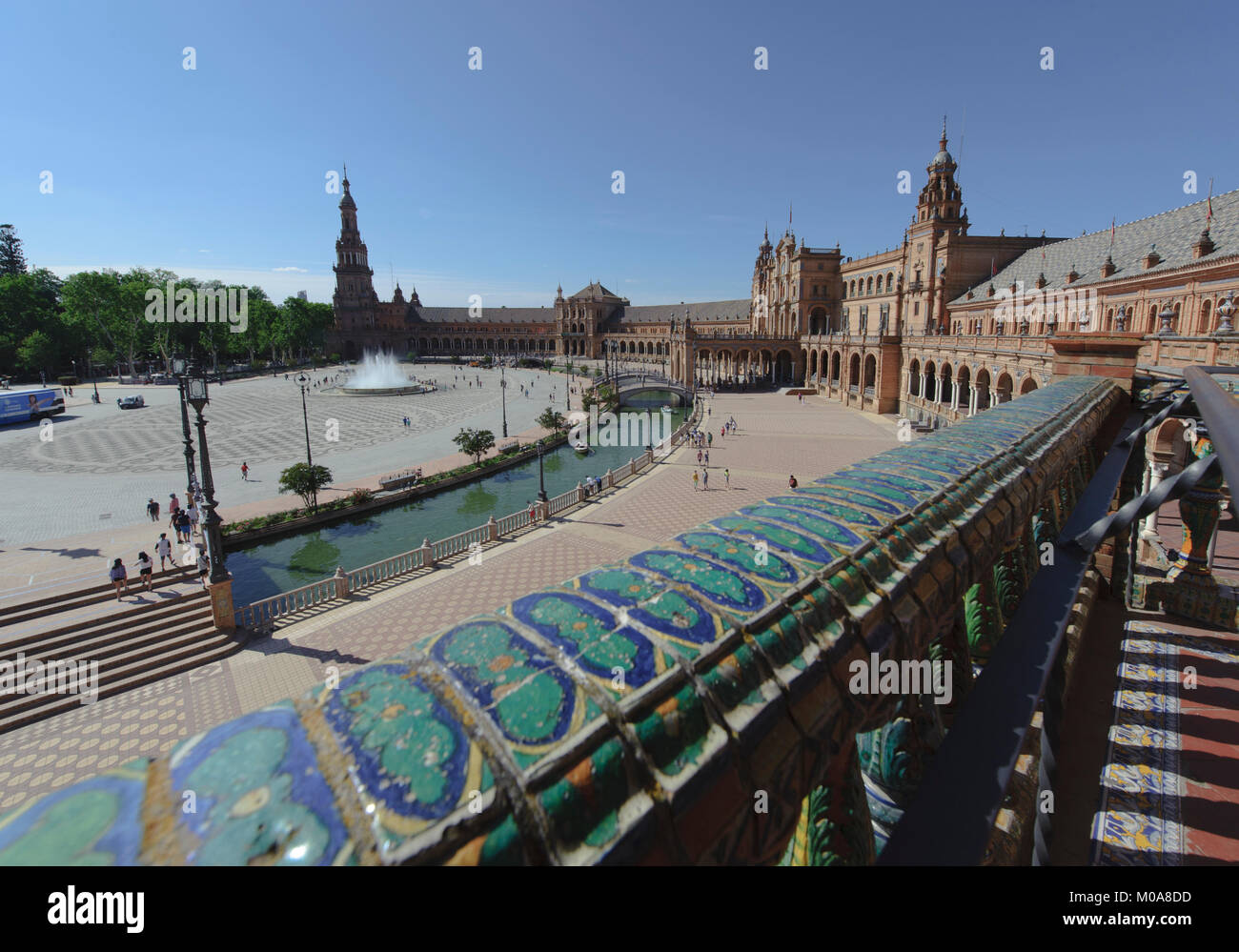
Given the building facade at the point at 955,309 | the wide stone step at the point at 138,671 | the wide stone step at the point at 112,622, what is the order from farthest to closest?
the building facade at the point at 955,309 → the wide stone step at the point at 112,622 → the wide stone step at the point at 138,671

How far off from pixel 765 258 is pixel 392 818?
91.4m

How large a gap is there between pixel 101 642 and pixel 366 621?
4.94 m

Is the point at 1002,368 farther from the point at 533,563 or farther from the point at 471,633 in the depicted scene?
the point at 471,633

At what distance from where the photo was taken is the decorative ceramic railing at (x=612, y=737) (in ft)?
4.39

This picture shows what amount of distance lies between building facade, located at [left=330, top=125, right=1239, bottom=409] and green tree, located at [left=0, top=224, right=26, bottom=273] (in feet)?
287

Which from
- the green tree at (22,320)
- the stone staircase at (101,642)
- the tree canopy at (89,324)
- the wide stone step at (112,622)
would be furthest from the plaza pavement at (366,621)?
the green tree at (22,320)

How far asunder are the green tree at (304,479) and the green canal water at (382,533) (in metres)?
1.55

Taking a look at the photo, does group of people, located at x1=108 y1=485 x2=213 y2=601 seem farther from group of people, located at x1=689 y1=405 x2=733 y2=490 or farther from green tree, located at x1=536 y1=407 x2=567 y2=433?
green tree, located at x1=536 y1=407 x2=567 y2=433

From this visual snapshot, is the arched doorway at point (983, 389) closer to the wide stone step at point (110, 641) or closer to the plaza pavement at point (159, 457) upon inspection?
the plaza pavement at point (159, 457)

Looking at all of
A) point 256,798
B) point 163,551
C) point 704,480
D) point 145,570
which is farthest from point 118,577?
point 704,480

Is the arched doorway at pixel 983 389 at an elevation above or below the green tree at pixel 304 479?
above

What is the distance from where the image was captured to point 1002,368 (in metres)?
29.0

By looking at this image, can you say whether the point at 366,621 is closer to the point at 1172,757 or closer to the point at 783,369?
the point at 1172,757

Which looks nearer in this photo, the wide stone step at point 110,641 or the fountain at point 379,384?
the wide stone step at point 110,641
